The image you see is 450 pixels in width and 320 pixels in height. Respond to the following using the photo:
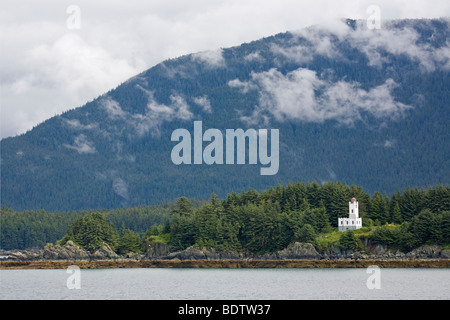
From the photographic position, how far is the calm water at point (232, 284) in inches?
3883

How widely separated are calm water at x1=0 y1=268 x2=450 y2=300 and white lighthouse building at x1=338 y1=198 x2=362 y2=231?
826 inches

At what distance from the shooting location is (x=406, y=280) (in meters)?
115

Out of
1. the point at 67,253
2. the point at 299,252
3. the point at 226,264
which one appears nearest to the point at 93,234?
the point at 67,253

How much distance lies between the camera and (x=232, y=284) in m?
114

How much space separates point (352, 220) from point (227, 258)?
73.5 ft

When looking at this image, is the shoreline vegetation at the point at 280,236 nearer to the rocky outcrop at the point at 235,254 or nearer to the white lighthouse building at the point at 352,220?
the rocky outcrop at the point at 235,254

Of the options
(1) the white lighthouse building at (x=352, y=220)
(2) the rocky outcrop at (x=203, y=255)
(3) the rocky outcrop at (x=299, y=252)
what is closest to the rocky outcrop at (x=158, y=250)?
(2) the rocky outcrop at (x=203, y=255)

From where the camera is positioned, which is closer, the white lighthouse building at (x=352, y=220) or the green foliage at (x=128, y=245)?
the white lighthouse building at (x=352, y=220)

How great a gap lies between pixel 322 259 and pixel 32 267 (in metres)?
52.6

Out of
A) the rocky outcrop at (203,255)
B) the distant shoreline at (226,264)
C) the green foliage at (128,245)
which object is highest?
the green foliage at (128,245)

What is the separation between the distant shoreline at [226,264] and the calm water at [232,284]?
725 centimetres

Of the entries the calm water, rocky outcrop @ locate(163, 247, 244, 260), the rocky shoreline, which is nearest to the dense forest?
rocky outcrop @ locate(163, 247, 244, 260)

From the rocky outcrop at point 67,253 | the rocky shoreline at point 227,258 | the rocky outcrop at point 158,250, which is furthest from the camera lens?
the rocky outcrop at point 67,253
